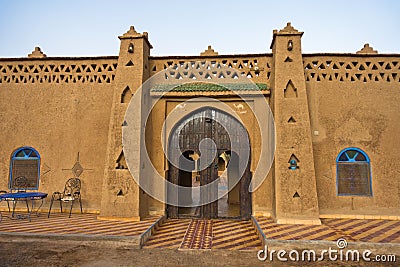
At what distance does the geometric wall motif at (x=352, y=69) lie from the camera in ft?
25.0

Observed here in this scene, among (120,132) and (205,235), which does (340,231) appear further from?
(120,132)

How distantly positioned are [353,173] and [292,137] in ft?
6.30

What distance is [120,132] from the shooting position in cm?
720

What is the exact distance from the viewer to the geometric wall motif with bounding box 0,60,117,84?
8117mm

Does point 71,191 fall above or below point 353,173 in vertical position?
below

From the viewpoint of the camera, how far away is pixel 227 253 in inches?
204

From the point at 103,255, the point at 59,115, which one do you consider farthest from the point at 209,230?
the point at 59,115

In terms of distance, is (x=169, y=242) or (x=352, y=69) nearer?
(x=169, y=242)

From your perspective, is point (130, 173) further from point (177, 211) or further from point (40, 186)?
point (40, 186)

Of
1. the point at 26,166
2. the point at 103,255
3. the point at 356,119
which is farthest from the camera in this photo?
the point at 26,166

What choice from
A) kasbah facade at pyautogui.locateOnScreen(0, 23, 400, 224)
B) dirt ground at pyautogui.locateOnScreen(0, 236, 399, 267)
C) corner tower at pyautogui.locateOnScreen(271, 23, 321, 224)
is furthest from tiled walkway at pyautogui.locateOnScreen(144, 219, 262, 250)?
corner tower at pyautogui.locateOnScreen(271, 23, 321, 224)

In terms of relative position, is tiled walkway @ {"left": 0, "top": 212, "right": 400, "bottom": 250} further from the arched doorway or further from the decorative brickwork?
the decorative brickwork

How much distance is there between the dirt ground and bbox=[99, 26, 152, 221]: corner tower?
153cm

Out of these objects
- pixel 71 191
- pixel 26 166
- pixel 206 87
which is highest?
pixel 206 87
